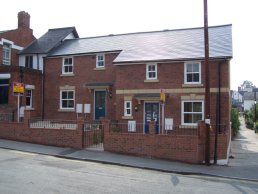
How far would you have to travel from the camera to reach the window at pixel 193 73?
20.8 meters

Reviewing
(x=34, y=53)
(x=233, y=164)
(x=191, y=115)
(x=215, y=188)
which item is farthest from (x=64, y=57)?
(x=215, y=188)

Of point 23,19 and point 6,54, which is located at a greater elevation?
point 23,19

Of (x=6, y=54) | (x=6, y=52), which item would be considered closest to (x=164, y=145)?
(x=6, y=54)

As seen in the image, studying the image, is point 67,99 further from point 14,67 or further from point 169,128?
point 169,128

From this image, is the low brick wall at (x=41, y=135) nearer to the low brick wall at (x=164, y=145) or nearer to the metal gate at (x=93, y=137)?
the metal gate at (x=93, y=137)

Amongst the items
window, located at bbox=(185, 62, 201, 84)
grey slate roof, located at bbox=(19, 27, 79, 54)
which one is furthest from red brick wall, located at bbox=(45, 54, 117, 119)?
window, located at bbox=(185, 62, 201, 84)

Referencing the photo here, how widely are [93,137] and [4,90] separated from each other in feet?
33.6

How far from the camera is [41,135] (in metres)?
18.2

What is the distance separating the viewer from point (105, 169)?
12586 millimetres

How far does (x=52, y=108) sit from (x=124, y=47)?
7.69 metres

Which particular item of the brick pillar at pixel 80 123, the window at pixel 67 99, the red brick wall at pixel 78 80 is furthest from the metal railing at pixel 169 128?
the window at pixel 67 99

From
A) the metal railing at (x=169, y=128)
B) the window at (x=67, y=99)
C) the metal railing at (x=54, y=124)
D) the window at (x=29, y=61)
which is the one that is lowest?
the metal railing at (x=169, y=128)

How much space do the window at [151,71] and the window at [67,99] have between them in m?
7.30

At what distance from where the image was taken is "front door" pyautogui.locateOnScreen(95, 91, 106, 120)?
2501cm
